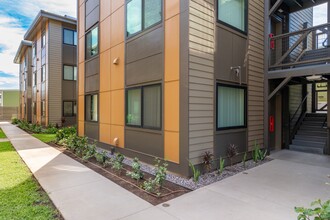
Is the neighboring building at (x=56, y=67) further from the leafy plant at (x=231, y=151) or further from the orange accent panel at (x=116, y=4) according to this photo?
the leafy plant at (x=231, y=151)

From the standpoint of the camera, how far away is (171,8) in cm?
519

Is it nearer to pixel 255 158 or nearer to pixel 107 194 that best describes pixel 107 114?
pixel 107 194

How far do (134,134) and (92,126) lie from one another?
3.64m

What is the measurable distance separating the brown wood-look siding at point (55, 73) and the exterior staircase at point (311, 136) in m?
15.4

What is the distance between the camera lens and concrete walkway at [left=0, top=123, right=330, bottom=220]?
322cm

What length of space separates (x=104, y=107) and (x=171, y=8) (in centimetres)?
472

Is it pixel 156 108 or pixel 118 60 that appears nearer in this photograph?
pixel 156 108

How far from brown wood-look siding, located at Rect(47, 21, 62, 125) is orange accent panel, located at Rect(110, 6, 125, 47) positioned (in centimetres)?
1028

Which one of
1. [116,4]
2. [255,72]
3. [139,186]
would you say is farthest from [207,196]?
[116,4]

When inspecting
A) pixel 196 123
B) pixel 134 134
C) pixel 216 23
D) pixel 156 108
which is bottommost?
pixel 134 134

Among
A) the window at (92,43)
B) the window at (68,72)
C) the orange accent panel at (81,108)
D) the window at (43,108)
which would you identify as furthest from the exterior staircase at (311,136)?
the window at (43,108)

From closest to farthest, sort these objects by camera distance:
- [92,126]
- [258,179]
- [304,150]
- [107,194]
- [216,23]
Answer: [107,194] → [258,179] → [216,23] → [304,150] → [92,126]

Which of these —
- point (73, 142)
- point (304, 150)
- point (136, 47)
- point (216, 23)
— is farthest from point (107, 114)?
point (304, 150)

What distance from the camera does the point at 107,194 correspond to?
13.1ft
